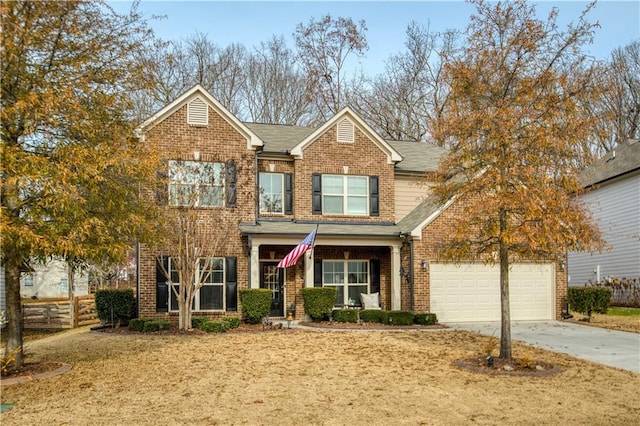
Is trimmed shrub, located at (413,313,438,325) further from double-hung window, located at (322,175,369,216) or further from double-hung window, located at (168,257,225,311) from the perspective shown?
double-hung window, located at (168,257,225,311)

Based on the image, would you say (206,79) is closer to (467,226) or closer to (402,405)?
(467,226)

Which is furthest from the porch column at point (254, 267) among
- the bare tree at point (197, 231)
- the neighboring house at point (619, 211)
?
the neighboring house at point (619, 211)

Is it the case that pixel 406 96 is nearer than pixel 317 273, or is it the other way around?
pixel 317 273

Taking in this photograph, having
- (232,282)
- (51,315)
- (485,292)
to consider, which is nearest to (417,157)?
(485,292)

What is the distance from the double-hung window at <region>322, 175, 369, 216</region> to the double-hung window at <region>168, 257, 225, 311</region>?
4.17 metres

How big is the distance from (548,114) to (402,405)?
5.89 metres

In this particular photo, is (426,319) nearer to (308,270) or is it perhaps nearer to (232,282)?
(308,270)

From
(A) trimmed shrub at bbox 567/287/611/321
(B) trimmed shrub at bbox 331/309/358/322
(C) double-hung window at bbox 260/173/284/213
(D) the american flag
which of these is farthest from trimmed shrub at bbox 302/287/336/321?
(A) trimmed shrub at bbox 567/287/611/321

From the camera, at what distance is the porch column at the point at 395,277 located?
19203mm

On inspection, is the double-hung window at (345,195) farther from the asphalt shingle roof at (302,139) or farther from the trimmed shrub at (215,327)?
the trimmed shrub at (215,327)

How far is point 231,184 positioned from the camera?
18.5 m

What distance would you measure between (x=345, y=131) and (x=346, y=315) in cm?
652

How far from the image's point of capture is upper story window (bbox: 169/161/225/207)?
16.3 m

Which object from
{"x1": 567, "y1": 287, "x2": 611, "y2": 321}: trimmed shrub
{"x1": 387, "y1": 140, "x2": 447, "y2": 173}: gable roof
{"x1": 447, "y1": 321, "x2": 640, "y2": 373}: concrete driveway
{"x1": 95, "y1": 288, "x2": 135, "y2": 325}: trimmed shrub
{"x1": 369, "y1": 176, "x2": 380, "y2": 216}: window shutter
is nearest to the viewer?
{"x1": 447, "y1": 321, "x2": 640, "y2": 373}: concrete driveway
